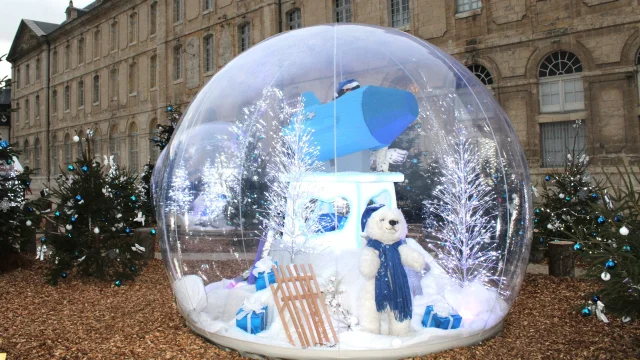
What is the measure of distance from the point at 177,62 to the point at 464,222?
2360 centimetres

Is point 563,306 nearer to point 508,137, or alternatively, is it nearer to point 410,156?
point 508,137

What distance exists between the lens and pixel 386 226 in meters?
3.65

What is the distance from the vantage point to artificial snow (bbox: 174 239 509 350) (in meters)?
3.70

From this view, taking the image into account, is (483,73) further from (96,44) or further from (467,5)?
(96,44)

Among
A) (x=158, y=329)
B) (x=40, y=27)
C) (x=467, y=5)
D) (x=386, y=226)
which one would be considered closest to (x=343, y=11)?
(x=467, y=5)

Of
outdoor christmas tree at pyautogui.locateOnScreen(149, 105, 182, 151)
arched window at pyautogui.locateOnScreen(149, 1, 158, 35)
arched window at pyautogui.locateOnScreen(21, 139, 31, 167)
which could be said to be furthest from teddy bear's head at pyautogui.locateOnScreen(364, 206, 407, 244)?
arched window at pyautogui.locateOnScreen(21, 139, 31, 167)

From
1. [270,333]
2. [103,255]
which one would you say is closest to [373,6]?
[103,255]

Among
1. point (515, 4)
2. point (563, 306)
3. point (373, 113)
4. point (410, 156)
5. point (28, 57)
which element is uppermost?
point (28, 57)

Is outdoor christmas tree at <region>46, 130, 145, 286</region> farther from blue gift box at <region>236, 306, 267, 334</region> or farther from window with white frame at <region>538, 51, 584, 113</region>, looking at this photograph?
window with white frame at <region>538, 51, 584, 113</region>

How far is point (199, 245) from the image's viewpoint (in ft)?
14.1

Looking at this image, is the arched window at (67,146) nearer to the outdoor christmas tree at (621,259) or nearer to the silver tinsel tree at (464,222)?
the silver tinsel tree at (464,222)

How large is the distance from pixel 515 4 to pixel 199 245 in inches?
530

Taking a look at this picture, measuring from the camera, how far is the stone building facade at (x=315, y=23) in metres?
13.4

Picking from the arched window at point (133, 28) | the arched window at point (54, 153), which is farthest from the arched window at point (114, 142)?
the arched window at point (54, 153)
